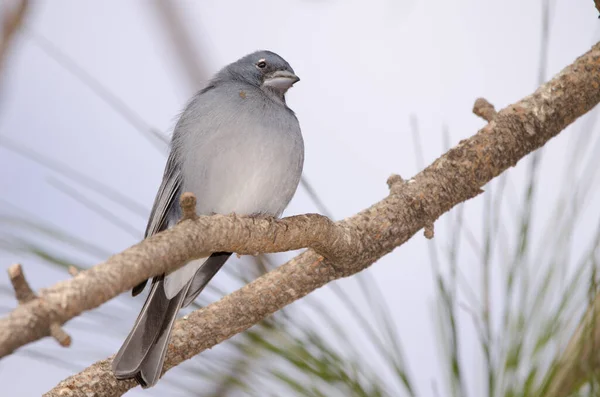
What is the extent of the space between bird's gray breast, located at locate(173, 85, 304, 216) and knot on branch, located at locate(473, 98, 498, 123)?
2.55ft

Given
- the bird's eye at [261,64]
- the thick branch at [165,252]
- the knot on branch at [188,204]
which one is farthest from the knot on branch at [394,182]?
the knot on branch at [188,204]

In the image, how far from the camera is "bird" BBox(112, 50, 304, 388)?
9.86ft

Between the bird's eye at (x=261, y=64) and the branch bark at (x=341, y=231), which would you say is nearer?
the branch bark at (x=341, y=231)

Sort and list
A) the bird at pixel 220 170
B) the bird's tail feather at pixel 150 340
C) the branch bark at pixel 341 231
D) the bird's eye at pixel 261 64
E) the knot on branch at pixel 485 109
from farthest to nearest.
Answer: the bird's eye at pixel 261 64, the knot on branch at pixel 485 109, the bird at pixel 220 170, the bird's tail feather at pixel 150 340, the branch bark at pixel 341 231

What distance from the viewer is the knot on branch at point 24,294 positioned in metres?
1.54

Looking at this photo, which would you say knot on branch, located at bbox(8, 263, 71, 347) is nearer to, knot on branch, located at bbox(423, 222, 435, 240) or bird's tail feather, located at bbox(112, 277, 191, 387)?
bird's tail feather, located at bbox(112, 277, 191, 387)

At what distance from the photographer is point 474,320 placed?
7.36 ft

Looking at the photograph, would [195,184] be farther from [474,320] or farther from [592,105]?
[592,105]

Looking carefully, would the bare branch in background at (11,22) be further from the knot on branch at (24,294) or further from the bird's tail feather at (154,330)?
the bird's tail feather at (154,330)

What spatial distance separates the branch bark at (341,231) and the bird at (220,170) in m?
0.25

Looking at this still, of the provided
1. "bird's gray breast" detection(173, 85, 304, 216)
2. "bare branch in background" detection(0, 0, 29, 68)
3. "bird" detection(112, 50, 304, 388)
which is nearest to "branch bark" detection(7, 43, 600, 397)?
"bird" detection(112, 50, 304, 388)

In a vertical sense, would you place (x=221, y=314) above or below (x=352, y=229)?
below

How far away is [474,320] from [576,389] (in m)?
0.41

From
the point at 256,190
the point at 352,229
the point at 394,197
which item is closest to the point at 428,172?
the point at 394,197
